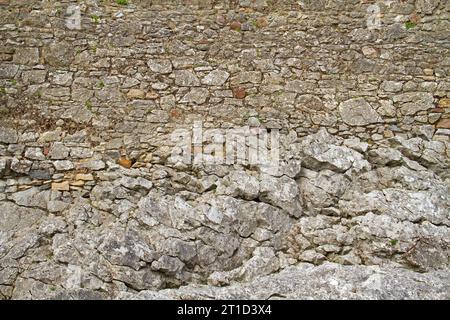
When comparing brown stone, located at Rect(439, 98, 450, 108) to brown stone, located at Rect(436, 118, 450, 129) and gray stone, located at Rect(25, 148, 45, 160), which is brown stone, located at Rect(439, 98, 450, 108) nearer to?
brown stone, located at Rect(436, 118, 450, 129)

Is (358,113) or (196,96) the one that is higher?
(196,96)

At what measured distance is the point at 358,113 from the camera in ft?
20.0

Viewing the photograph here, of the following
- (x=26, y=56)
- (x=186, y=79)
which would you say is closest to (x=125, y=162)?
(x=186, y=79)

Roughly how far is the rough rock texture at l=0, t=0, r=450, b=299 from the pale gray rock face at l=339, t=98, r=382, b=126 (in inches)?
1.1

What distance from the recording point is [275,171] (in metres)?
5.54

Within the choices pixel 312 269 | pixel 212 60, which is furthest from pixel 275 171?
pixel 212 60

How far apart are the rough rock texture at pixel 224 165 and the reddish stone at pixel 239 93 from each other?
17 mm

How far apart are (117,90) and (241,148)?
1.92 metres

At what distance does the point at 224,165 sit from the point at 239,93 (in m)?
1.16

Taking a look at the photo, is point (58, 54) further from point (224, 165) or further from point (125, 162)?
point (224, 165)

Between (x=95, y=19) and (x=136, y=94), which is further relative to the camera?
(x=95, y=19)

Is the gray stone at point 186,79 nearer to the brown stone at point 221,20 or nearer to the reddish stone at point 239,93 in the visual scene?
the reddish stone at point 239,93

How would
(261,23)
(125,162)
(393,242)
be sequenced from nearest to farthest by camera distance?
(393,242) < (125,162) < (261,23)

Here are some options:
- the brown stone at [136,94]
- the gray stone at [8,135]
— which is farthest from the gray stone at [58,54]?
the gray stone at [8,135]
